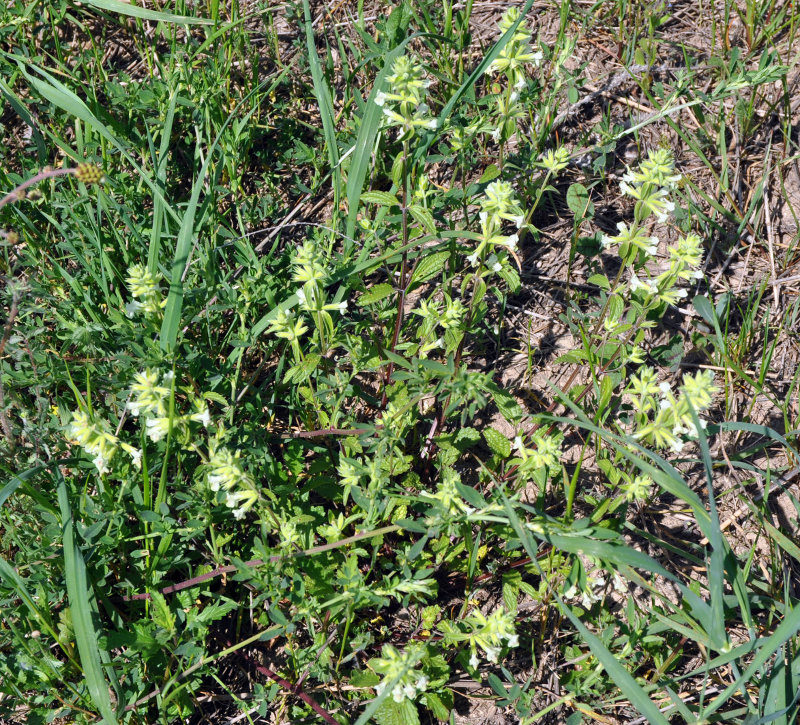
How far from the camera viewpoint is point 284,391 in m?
3.30

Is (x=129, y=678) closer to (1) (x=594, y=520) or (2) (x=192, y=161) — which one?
(1) (x=594, y=520)

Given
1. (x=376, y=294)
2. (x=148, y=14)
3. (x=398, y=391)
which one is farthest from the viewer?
(x=148, y=14)

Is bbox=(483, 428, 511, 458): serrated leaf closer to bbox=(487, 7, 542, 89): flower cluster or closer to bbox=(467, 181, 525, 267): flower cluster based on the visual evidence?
bbox=(467, 181, 525, 267): flower cluster

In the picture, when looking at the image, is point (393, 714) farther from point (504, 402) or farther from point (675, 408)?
point (675, 408)

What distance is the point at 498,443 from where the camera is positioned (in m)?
2.98

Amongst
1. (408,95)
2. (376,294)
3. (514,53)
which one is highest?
(514,53)

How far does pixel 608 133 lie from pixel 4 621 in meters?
3.33

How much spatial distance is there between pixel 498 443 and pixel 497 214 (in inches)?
38.7

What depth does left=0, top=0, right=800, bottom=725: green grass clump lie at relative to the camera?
247cm

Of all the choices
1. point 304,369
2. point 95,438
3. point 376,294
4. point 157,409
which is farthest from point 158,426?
point 376,294

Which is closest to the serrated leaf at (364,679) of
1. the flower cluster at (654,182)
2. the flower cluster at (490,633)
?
the flower cluster at (490,633)

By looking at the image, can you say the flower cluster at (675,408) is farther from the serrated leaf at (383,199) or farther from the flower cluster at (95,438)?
the flower cluster at (95,438)

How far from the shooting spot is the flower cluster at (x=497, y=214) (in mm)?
2551

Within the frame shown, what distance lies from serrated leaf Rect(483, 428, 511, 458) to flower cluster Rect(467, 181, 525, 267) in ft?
2.44
